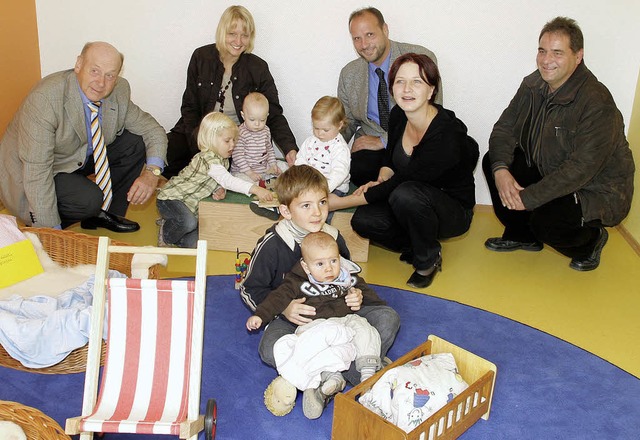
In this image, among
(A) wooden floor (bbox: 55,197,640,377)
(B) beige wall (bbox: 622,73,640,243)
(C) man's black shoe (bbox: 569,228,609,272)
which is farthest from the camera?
(B) beige wall (bbox: 622,73,640,243)

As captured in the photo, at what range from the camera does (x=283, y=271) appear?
141 inches

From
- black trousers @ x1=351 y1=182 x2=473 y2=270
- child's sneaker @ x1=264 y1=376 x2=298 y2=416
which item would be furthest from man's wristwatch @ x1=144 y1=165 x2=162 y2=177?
child's sneaker @ x1=264 y1=376 x2=298 y2=416

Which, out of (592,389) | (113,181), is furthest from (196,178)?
(592,389)

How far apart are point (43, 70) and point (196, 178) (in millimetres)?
1825

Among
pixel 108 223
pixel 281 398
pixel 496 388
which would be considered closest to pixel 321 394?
pixel 281 398

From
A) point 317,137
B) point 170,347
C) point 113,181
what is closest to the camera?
point 170,347

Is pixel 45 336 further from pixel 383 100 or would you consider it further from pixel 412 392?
pixel 383 100

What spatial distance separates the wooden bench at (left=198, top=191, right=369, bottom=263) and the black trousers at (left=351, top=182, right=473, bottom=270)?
11 centimetres

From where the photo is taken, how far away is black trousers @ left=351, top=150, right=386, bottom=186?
500 cm

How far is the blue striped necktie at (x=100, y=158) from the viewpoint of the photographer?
14.9ft

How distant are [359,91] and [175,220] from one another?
4.92ft

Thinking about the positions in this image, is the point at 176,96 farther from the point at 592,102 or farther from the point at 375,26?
the point at 592,102

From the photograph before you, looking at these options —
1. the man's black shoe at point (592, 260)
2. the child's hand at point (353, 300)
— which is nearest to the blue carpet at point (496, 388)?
the child's hand at point (353, 300)

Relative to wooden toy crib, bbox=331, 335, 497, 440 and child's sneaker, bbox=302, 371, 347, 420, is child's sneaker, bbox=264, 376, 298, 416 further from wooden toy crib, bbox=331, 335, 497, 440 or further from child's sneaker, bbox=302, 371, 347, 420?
wooden toy crib, bbox=331, 335, 497, 440
